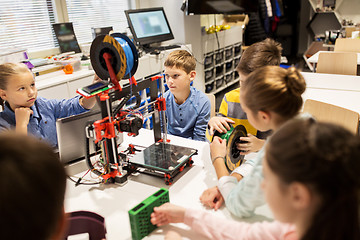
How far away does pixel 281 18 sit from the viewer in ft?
24.6

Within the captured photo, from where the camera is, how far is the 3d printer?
1332mm

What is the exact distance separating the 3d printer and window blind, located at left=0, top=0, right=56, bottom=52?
2.27m

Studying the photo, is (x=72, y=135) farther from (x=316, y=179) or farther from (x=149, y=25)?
(x=149, y=25)

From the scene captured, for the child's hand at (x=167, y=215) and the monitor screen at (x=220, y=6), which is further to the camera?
the monitor screen at (x=220, y=6)

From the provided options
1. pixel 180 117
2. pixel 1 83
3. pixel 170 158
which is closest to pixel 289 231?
pixel 170 158

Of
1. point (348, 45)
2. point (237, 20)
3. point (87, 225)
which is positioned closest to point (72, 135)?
point (87, 225)

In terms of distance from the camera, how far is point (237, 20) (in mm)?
5781

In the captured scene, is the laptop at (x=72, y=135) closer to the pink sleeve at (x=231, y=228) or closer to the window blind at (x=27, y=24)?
the pink sleeve at (x=231, y=228)

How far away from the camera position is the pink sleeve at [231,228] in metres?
0.96

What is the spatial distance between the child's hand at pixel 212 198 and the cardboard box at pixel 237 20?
486cm

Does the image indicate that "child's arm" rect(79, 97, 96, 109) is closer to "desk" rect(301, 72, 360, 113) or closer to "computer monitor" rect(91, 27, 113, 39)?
"desk" rect(301, 72, 360, 113)

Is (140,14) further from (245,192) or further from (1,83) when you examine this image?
(245,192)

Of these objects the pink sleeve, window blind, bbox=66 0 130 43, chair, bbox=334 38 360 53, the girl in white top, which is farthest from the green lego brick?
chair, bbox=334 38 360 53

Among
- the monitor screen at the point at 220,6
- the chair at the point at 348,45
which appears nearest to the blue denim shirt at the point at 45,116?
the monitor screen at the point at 220,6
